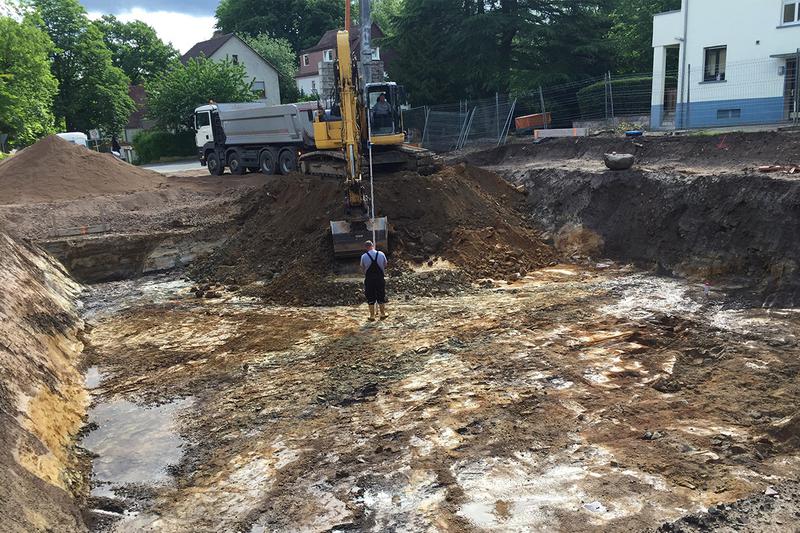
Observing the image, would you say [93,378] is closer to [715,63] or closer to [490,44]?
[715,63]

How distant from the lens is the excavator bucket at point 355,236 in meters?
12.9

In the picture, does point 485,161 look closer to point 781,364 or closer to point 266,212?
point 266,212

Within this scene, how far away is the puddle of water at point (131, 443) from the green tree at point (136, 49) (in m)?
58.5

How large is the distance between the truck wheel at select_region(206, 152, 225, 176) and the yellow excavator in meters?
10.4

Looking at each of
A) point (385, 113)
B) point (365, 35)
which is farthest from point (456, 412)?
point (365, 35)

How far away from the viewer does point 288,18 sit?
68.6 metres

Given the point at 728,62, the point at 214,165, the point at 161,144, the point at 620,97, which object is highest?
the point at 728,62

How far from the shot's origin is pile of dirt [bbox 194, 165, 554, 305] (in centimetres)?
1281

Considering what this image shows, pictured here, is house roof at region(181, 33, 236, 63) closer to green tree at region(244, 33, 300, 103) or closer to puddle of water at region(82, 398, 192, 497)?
green tree at region(244, 33, 300, 103)

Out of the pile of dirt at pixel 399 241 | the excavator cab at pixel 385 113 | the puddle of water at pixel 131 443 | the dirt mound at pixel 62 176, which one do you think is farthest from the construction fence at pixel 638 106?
the puddle of water at pixel 131 443

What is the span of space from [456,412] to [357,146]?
7.43m

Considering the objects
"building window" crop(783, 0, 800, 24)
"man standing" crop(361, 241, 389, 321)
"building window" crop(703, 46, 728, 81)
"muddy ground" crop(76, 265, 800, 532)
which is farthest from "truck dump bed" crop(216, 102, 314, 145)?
"building window" crop(783, 0, 800, 24)

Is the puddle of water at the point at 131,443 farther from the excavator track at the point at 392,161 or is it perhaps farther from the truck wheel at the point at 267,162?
the truck wheel at the point at 267,162

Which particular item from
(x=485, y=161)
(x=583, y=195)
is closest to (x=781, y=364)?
(x=583, y=195)
